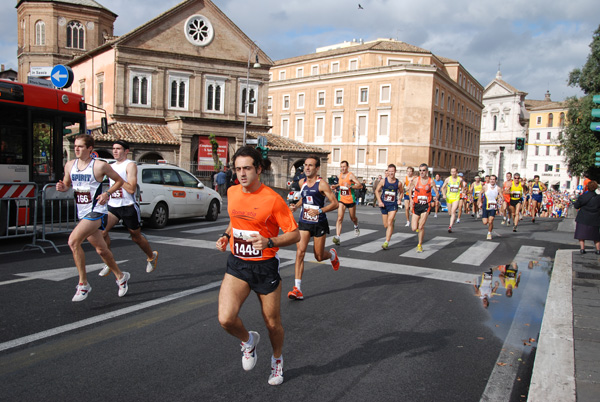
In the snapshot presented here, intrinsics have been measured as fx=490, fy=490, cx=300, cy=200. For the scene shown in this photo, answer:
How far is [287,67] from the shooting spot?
70500 mm

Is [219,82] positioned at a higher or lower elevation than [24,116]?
higher

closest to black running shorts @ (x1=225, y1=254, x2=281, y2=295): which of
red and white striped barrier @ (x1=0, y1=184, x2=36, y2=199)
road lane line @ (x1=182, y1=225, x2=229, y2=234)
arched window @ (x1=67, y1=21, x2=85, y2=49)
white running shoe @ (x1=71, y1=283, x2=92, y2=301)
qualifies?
white running shoe @ (x1=71, y1=283, x2=92, y2=301)

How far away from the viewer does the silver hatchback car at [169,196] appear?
13.5m

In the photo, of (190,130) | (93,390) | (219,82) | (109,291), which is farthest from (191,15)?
(93,390)

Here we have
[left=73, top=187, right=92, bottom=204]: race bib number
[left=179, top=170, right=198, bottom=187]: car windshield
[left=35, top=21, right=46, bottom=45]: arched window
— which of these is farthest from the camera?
[left=35, top=21, right=46, bottom=45]: arched window

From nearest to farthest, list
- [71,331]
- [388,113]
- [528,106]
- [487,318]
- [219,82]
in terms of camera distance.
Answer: [71,331] < [487,318] < [219,82] < [388,113] < [528,106]

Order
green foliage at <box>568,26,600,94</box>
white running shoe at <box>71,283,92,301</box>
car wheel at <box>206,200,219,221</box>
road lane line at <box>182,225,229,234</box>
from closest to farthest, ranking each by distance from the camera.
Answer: white running shoe at <box>71,283,92,301</box> → road lane line at <box>182,225,229,234</box> → car wheel at <box>206,200,219,221</box> → green foliage at <box>568,26,600,94</box>

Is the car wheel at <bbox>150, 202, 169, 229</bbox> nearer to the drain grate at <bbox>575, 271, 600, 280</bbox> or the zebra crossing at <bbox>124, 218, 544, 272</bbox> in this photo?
the zebra crossing at <bbox>124, 218, 544, 272</bbox>

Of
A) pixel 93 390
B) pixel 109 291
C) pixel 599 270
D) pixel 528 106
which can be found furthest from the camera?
pixel 528 106

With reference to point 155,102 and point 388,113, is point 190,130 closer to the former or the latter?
point 155,102

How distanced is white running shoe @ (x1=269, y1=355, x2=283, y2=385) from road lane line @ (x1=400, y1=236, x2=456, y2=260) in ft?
22.6

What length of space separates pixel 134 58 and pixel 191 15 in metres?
5.52

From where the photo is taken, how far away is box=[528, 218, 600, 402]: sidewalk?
3.79 meters

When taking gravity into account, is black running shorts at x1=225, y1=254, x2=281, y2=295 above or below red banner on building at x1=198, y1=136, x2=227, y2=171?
below
